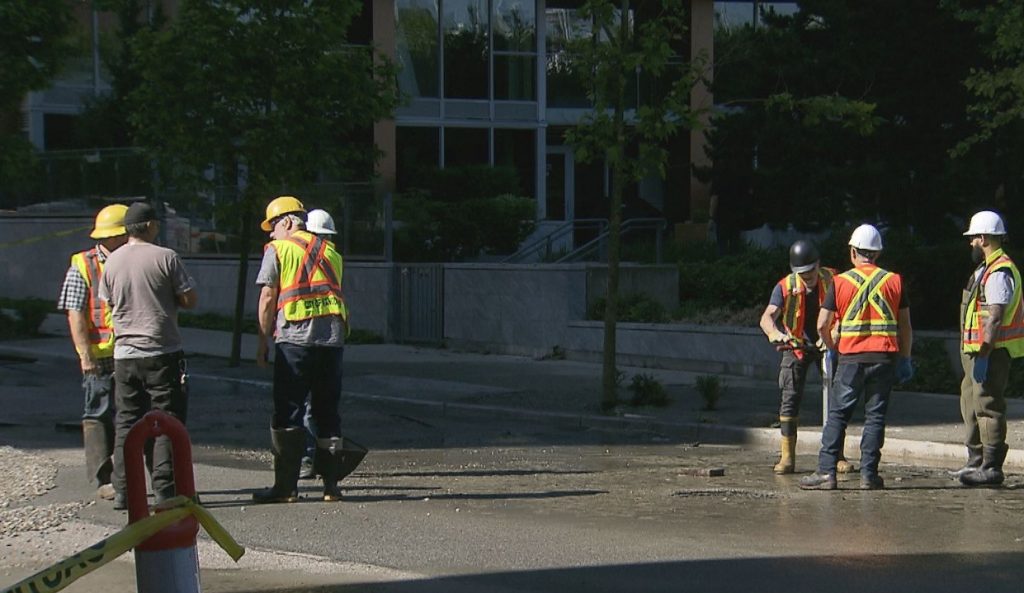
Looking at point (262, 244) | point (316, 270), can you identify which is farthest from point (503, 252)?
point (316, 270)

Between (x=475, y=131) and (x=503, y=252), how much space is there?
7004 mm

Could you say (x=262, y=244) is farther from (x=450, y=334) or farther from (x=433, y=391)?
(x=433, y=391)

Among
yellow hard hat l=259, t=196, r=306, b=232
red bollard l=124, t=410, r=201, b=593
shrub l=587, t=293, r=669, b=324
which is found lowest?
shrub l=587, t=293, r=669, b=324

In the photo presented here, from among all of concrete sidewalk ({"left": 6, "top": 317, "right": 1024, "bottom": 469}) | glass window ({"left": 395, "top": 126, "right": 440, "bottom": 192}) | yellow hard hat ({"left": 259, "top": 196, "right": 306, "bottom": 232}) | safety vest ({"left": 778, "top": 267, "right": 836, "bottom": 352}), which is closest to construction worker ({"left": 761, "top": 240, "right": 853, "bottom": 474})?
safety vest ({"left": 778, "top": 267, "right": 836, "bottom": 352})

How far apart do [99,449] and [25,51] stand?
11.4 m

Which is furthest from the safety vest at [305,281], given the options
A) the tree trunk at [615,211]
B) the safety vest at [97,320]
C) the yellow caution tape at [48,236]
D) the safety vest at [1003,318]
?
the yellow caution tape at [48,236]

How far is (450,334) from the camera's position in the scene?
21.4 metres

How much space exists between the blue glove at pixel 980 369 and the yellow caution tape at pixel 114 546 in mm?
7379

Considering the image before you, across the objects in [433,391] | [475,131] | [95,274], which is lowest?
[433,391]

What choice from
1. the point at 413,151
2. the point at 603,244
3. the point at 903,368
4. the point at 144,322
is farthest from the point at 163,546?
the point at 413,151

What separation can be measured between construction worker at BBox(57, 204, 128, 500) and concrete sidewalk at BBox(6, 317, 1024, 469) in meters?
5.80

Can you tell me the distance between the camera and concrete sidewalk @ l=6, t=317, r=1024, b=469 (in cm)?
1243

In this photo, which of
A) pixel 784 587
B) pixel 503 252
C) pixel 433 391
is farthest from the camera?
pixel 503 252

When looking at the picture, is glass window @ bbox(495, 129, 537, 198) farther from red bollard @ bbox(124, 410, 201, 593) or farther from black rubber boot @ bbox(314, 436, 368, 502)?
red bollard @ bbox(124, 410, 201, 593)
